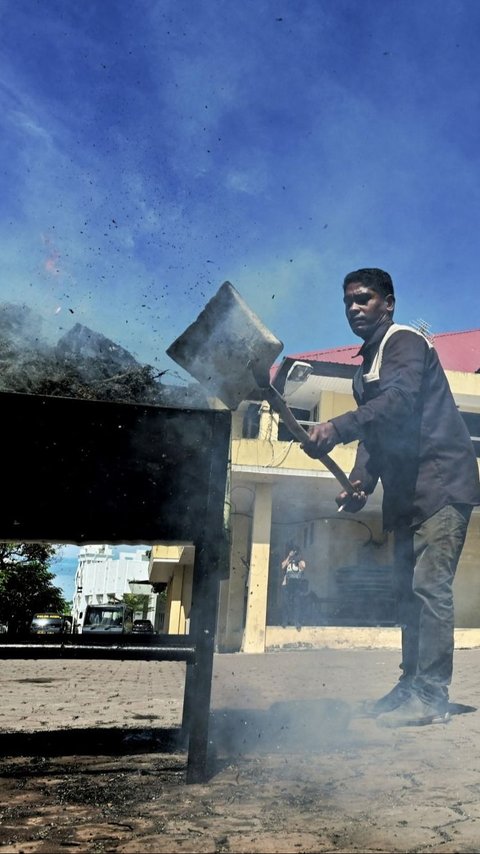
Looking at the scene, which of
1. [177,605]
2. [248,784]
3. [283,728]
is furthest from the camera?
[177,605]

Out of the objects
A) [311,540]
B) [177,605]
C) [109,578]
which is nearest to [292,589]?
[311,540]

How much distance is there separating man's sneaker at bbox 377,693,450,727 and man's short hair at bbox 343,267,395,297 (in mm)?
1976

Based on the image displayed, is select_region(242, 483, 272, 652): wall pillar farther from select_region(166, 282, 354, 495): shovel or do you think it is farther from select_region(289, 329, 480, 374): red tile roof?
select_region(166, 282, 354, 495): shovel

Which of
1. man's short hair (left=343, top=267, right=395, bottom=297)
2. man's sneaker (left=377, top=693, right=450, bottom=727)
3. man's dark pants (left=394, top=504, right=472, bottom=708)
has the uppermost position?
man's short hair (left=343, top=267, right=395, bottom=297)

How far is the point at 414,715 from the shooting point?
2.64 metres

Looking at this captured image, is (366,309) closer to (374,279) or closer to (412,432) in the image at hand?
(374,279)

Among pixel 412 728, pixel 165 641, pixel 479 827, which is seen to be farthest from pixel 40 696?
pixel 479 827

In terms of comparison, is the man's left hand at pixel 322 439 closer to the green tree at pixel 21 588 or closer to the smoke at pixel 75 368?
the smoke at pixel 75 368

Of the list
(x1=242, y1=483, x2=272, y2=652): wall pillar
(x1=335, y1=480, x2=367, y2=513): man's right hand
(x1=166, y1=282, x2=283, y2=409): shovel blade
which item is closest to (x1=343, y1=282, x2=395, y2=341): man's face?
(x1=166, y1=282, x2=283, y2=409): shovel blade

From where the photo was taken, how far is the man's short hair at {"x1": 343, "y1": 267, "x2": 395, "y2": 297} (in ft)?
10.8

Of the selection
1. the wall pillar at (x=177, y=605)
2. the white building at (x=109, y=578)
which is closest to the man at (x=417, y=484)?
the wall pillar at (x=177, y=605)

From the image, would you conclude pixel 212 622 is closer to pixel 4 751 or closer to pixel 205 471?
pixel 205 471

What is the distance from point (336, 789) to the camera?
1783mm

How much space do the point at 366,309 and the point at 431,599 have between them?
1477 mm
